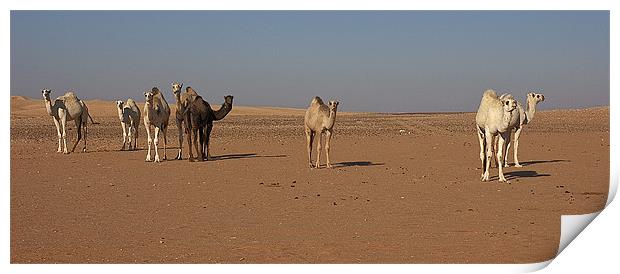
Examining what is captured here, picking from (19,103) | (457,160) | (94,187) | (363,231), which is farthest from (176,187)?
(19,103)

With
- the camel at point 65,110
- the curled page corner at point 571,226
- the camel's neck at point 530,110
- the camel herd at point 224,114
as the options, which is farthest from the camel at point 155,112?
the curled page corner at point 571,226

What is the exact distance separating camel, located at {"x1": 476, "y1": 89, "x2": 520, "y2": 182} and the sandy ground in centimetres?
55

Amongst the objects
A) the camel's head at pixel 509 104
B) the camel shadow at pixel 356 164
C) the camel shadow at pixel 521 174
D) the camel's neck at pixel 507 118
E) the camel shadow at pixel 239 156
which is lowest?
the camel shadow at pixel 521 174

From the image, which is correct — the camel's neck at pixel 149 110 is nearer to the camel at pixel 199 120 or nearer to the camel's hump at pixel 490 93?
the camel at pixel 199 120

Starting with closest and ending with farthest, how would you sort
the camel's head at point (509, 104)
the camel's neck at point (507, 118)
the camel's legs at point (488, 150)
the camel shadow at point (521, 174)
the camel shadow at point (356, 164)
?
the camel's head at point (509, 104) → the camel's neck at point (507, 118) → the camel's legs at point (488, 150) → the camel shadow at point (521, 174) → the camel shadow at point (356, 164)

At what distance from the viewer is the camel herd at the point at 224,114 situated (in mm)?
14164

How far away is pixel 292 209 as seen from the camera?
11.2 meters

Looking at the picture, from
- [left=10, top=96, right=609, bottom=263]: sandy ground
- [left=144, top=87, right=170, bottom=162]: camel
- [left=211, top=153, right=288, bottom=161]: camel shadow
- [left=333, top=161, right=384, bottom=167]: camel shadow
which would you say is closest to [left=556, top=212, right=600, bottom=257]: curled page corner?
[left=10, top=96, right=609, bottom=263]: sandy ground

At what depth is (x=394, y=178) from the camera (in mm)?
15164

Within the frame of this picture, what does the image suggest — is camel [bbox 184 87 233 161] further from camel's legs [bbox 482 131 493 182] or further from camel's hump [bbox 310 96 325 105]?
camel's legs [bbox 482 131 493 182]

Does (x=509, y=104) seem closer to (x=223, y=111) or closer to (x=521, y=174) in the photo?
(x=521, y=174)

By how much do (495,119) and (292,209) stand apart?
187 inches

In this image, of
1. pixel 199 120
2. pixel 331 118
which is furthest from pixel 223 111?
pixel 331 118
